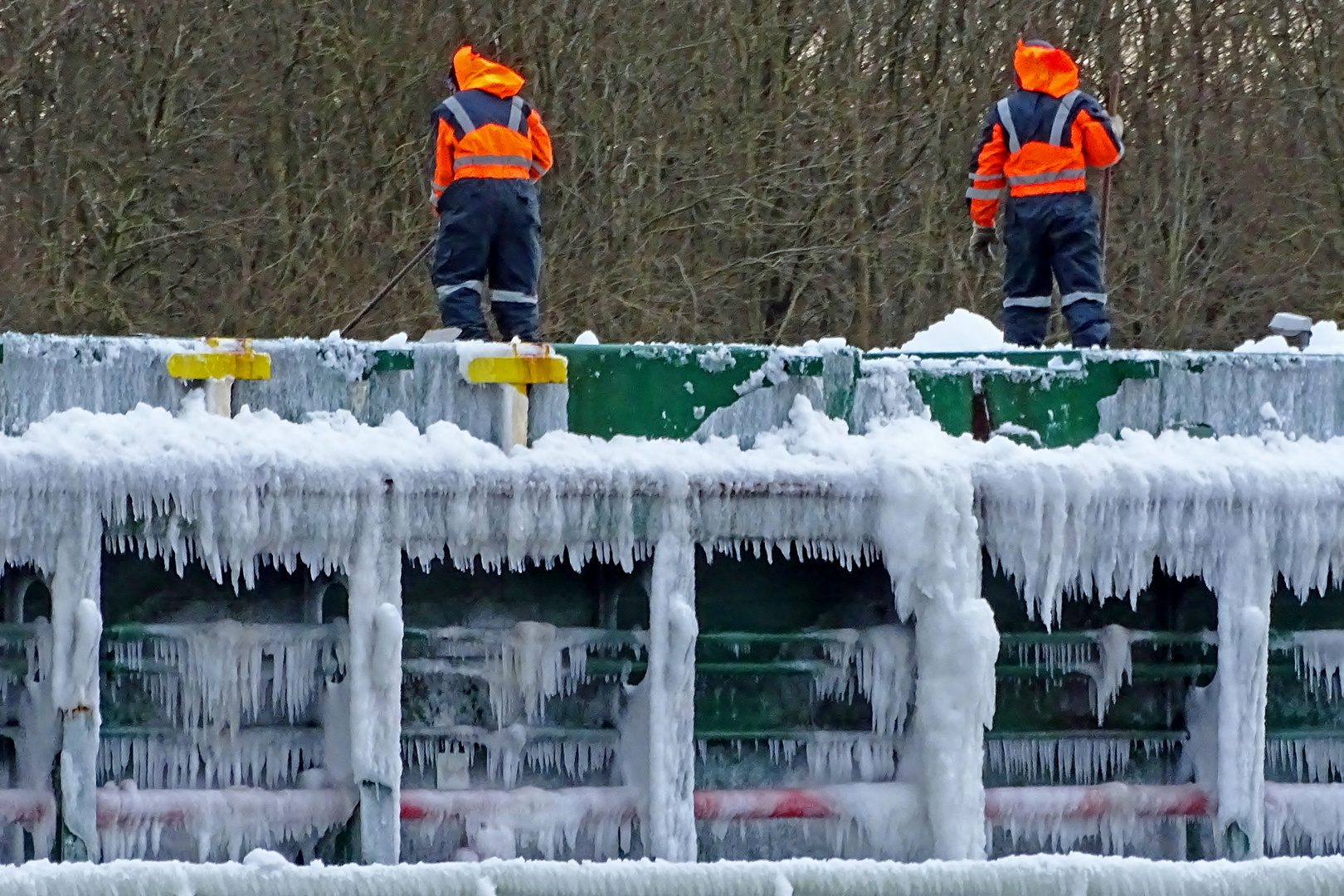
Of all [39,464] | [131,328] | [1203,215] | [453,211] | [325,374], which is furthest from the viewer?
[1203,215]

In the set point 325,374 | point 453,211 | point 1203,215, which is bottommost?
point 325,374

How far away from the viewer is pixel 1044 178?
7711mm

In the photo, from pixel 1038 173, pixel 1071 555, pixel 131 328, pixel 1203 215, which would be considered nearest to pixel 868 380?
pixel 1071 555

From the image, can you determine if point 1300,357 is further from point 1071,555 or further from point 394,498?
point 394,498

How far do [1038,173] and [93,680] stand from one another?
183 inches

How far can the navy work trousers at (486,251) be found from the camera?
24.9 feet

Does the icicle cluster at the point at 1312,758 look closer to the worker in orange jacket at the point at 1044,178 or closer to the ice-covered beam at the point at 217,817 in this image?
the worker in orange jacket at the point at 1044,178

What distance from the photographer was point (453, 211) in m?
7.62

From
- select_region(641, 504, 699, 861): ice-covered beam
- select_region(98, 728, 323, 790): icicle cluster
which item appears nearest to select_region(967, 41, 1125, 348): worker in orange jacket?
select_region(641, 504, 699, 861): ice-covered beam

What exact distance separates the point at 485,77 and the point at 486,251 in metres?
0.73

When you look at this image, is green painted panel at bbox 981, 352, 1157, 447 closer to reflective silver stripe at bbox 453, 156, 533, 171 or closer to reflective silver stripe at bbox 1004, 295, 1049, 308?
reflective silver stripe at bbox 1004, 295, 1049, 308

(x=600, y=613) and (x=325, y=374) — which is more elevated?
(x=325, y=374)

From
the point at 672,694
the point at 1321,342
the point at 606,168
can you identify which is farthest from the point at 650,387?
the point at 606,168

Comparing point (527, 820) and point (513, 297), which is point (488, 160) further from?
point (527, 820)
